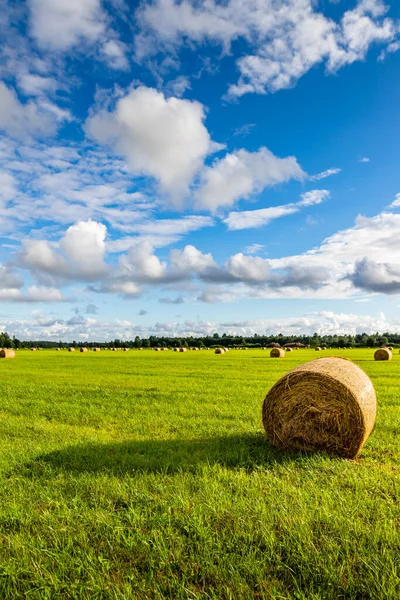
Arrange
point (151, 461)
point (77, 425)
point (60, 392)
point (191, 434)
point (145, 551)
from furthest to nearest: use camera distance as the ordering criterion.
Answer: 1. point (60, 392)
2. point (77, 425)
3. point (191, 434)
4. point (151, 461)
5. point (145, 551)

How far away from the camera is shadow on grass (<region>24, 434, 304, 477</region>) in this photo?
7.04 meters

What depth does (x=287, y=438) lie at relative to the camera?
8.55m

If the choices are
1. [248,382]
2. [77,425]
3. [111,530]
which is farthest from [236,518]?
[248,382]

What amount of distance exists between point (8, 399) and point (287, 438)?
11.7 meters

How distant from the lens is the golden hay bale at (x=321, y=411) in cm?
807

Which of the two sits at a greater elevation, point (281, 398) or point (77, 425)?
point (281, 398)

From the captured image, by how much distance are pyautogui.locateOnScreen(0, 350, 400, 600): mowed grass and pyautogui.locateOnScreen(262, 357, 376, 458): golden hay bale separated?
1.56 feet

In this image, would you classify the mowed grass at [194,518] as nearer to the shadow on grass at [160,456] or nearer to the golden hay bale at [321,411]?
the shadow on grass at [160,456]

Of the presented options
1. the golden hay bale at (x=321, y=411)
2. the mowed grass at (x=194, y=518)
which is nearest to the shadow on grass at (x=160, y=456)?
the mowed grass at (x=194, y=518)

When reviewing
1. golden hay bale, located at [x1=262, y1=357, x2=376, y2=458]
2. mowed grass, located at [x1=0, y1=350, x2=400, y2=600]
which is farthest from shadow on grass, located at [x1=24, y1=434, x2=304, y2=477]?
golden hay bale, located at [x1=262, y1=357, x2=376, y2=458]

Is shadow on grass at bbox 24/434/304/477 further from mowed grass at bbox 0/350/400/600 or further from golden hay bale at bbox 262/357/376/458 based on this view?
golden hay bale at bbox 262/357/376/458

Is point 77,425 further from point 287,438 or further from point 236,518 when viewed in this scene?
point 236,518

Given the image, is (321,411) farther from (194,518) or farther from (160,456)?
(194,518)

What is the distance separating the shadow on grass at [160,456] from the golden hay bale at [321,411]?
49 cm
